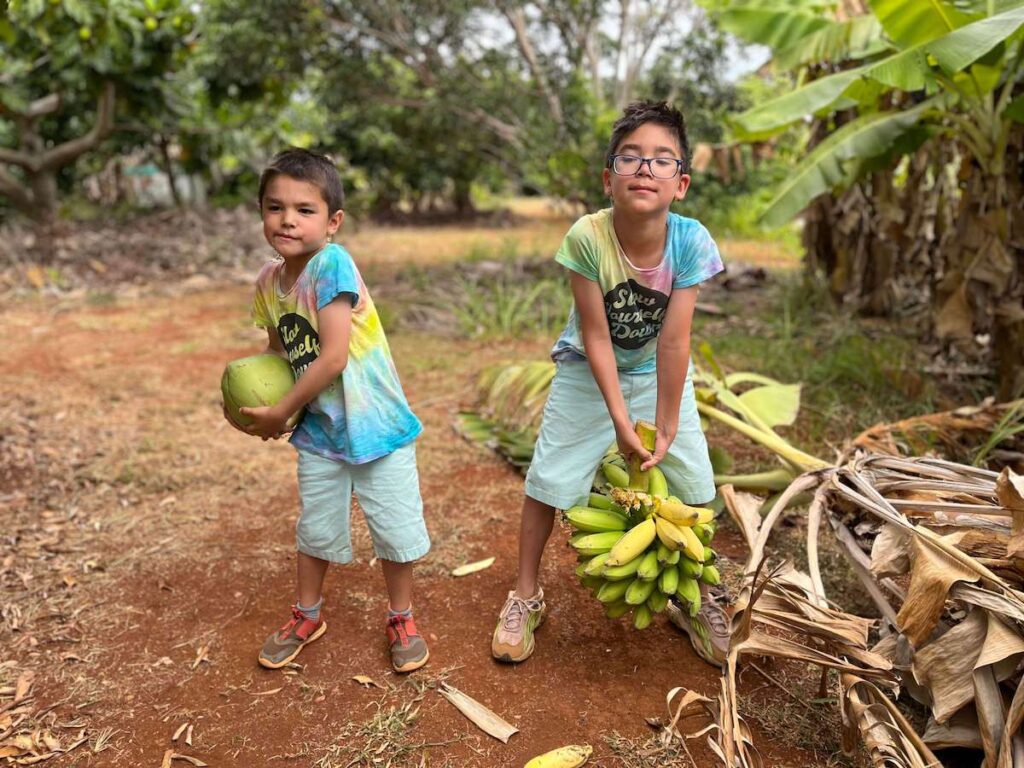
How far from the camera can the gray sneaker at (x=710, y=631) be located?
2.36m

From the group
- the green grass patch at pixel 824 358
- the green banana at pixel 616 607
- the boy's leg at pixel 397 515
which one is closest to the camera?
the green banana at pixel 616 607

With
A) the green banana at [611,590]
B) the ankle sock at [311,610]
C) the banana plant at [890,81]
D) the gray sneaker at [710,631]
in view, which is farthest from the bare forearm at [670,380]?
the banana plant at [890,81]

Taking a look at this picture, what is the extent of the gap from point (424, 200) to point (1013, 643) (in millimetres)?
19082

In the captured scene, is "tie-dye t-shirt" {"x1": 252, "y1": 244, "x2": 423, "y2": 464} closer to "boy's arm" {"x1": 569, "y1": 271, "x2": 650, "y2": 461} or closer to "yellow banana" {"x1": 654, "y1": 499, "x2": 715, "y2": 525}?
"boy's arm" {"x1": 569, "y1": 271, "x2": 650, "y2": 461}

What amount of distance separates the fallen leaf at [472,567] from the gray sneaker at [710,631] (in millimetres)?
835

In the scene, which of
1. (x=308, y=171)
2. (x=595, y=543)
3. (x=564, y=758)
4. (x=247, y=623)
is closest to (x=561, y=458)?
(x=595, y=543)

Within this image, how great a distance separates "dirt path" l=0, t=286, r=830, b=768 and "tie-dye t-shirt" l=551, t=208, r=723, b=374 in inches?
43.5

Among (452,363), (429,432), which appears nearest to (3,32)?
(429,432)

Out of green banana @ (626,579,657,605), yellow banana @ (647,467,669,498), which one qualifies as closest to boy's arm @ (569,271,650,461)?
yellow banana @ (647,467,669,498)

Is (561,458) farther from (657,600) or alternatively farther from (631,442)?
(657,600)

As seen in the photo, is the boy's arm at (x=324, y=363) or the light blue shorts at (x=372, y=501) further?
the light blue shorts at (x=372, y=501)

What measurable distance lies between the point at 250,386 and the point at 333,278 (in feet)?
1.36

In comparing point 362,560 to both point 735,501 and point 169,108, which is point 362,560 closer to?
point 735,501

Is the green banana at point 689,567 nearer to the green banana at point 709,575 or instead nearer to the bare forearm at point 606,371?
the green banana at point 709,575
